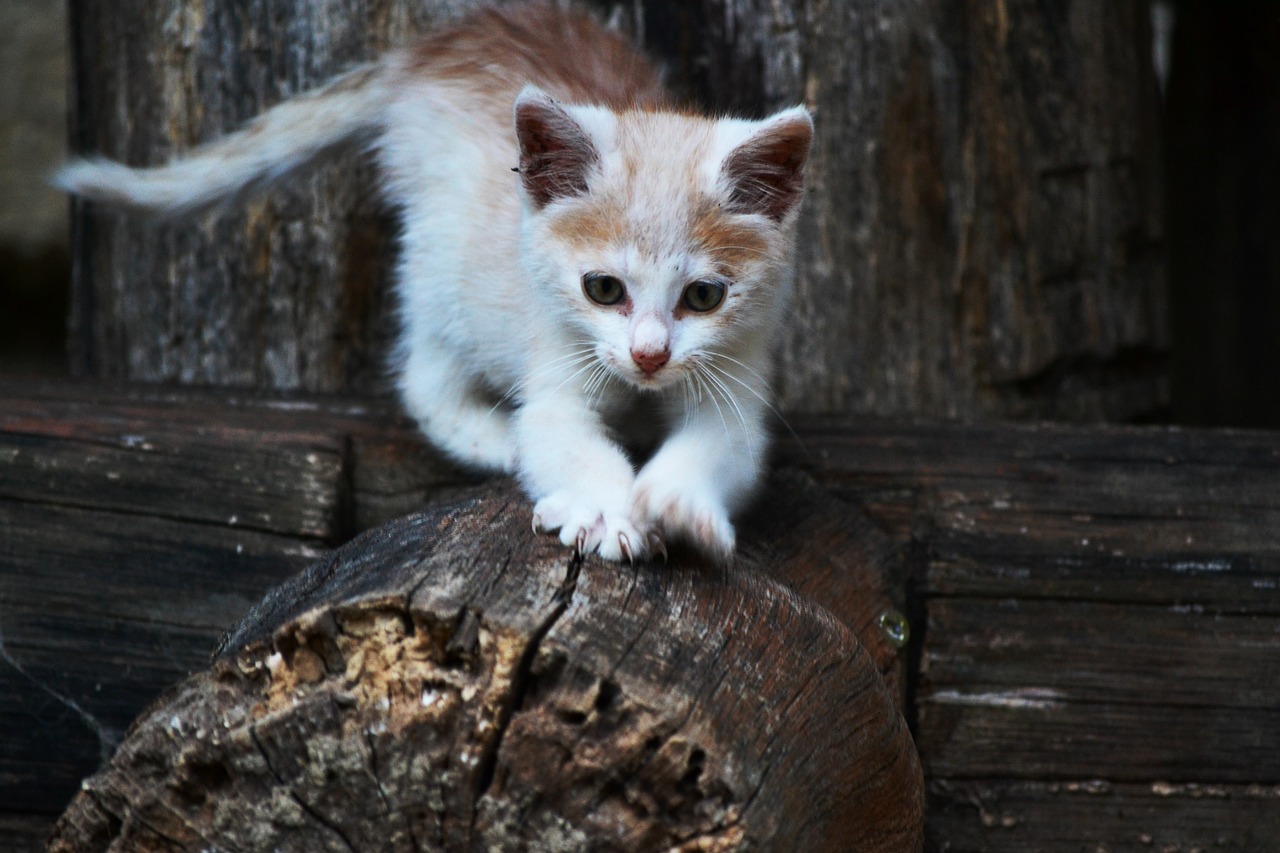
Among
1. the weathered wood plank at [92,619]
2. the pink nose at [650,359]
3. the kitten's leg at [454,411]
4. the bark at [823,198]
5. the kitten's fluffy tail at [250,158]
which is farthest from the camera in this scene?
the bark at [823,198]

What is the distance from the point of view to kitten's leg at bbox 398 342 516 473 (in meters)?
2.53

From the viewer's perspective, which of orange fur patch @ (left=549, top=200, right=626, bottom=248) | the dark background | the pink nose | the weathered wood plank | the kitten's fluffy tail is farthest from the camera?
the dark background

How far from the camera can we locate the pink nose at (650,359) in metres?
1.92

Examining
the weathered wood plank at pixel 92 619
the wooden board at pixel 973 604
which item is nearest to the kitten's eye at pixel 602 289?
the wooden board at pixel 973 604

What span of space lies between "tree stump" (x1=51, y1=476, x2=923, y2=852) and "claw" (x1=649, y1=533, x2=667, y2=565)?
63 mm

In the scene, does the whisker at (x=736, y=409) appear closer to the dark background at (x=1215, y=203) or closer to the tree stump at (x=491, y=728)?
the tree stump at (x=491, y=728)

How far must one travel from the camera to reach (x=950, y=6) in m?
3.03

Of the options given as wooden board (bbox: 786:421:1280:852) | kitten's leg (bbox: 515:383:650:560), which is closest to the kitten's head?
kitten's leg (bbox: 515:383:650:560)

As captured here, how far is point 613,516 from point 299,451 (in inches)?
34.6

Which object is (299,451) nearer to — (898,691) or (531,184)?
(531,184)

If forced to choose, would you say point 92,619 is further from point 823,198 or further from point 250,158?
point 823,198

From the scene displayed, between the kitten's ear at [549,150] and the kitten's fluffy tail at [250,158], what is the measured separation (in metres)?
0.79

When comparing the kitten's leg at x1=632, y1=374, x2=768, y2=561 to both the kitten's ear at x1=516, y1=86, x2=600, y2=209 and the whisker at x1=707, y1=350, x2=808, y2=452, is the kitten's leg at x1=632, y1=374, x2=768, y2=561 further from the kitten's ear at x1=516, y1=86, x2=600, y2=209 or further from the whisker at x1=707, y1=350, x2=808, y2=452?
the kitten's ear at x1=516, y1=86, x2=600, y2=209

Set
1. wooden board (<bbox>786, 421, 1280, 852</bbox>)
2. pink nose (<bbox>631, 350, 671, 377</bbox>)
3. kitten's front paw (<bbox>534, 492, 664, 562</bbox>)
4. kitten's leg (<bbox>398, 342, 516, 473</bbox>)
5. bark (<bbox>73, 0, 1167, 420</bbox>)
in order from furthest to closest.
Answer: bark (<bbox>73, 0, 1167, 420</bbox>) < kitten's leg (<bbox>398, 342, 516, 473</bbox>) < wooden board (<bbox>786, 421, 1280, 852</bbox>) < pink nose (<bbox>631, 350, 671, 377</bbox>) < kitten's front paw (<bbox>534, 492, 664, 562</bbox>)
